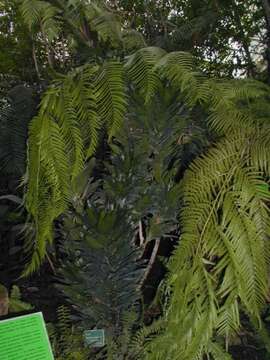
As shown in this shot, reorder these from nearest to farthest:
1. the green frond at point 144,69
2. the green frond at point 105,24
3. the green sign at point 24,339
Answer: the green sign at point 24,339 < the green frond at point 144,69 < the green frond at point 105,24

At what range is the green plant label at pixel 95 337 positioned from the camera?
5.48 ft

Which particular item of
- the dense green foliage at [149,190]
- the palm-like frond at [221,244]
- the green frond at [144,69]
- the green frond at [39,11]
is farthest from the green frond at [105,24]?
the palm-like frond at [221,244]

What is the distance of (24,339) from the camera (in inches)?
44.9

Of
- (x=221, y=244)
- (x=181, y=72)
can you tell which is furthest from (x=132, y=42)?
(x=221, y=244)

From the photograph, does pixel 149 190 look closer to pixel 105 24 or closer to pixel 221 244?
pixel 221 244

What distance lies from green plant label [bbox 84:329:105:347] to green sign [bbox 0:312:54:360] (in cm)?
52

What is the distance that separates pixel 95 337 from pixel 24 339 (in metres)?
0.58

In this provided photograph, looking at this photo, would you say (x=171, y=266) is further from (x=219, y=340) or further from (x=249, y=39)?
(x=249, y=39)

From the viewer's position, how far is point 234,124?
1.38 m

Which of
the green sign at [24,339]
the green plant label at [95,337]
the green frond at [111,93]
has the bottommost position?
the green plant label at [95,337]

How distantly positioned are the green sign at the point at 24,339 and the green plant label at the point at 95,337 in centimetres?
52

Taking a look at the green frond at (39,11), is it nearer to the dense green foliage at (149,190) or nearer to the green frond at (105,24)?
the dense green foliage at (149,190)

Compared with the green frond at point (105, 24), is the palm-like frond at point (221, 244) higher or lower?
lower

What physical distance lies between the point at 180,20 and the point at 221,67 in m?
0.66
